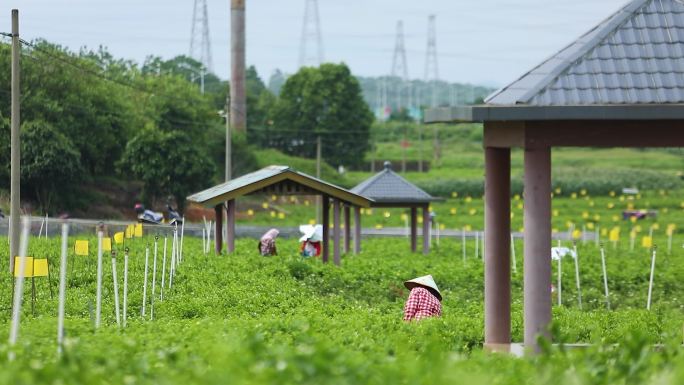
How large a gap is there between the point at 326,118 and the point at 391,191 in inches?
1832

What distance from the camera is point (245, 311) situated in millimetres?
18922

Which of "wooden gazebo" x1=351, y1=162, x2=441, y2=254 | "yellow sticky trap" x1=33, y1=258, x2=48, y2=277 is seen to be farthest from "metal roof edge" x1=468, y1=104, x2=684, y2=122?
"wooden gazebo" x1=351, y1=162, x2=441, y2=254

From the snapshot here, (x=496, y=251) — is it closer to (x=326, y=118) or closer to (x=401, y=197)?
(x=401, y=197)

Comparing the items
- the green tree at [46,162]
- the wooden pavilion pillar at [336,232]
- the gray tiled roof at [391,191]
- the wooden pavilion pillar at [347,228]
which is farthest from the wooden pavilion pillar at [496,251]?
the green tree at [46,162]

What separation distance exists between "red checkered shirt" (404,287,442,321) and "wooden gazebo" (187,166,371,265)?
9295mm

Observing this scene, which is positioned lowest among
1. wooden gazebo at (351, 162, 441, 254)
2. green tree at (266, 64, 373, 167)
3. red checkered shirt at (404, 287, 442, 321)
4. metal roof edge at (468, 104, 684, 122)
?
red checkered shirt at (404, 287, 442, 321)

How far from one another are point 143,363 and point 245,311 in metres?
8.73

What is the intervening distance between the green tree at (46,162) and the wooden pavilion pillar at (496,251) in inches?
1400

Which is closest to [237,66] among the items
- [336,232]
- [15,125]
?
[336,232]

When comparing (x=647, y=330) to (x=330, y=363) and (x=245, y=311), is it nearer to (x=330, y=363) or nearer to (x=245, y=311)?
(x=245, y=311)

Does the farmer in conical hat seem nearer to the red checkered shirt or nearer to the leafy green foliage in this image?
the red checkered shirt

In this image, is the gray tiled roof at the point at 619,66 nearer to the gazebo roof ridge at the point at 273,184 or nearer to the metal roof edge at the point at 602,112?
the metal roof edge at the point at 602,112

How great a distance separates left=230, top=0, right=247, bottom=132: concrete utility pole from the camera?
73.7 meters

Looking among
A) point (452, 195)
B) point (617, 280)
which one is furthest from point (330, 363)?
point (452, 195)
